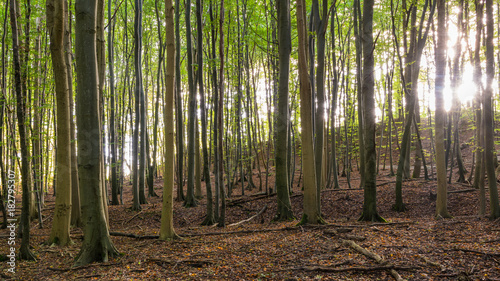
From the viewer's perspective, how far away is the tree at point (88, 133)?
428 centimetres

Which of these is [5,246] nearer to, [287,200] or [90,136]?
Answer: [90,136]

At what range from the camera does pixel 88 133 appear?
4309mm

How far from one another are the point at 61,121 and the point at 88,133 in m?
1.34

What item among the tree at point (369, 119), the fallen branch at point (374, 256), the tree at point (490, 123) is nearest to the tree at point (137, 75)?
the tree at point (369, 119)

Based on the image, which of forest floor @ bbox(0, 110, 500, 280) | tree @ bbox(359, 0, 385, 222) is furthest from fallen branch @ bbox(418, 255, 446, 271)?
tree @ bbox(359, 0, 385, 222)

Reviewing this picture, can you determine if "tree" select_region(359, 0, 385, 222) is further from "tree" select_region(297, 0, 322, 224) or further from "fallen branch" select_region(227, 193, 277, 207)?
"fallen branch" select_region(227, 193, 277, 207)

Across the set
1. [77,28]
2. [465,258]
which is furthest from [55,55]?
[465,258]

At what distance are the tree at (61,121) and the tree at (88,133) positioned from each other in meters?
0.81

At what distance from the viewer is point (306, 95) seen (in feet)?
21.2

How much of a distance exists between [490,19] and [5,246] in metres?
11.1

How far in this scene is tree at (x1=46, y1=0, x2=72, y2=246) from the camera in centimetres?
482

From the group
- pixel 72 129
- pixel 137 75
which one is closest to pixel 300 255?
pixel 72 129

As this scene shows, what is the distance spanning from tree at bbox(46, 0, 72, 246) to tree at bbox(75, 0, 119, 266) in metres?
0.81

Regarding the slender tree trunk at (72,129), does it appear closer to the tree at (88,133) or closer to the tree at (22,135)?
the tree at (22,135)
